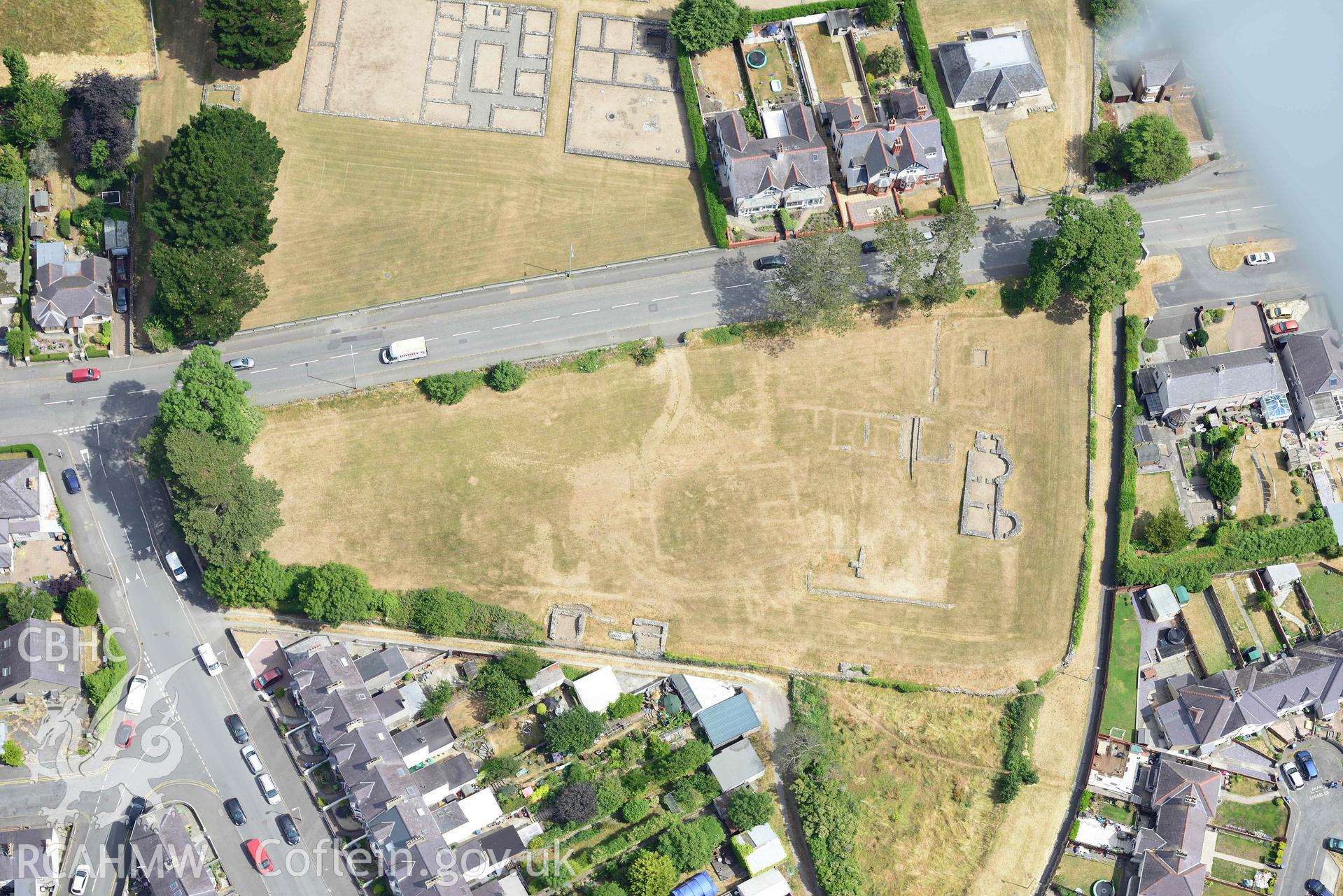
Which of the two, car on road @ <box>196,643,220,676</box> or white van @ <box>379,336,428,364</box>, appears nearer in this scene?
car on road @ <box>196,643,220,676</box>

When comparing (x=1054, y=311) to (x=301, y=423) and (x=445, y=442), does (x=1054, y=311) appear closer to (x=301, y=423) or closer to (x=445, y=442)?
(x=445, y=442)

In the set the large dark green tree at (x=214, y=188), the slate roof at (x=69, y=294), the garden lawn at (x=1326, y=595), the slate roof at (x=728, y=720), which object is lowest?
the slate roof at (x=728, y=720)

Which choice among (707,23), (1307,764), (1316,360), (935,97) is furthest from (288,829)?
(1316,360)

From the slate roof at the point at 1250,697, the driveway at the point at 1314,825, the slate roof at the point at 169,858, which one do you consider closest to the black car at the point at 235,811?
the slate roof at the point at 169,858

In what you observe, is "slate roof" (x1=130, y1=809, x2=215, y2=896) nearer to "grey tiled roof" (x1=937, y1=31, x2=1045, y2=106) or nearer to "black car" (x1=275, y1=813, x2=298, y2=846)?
A: "black car" (x1=275, y1=813, x2=298, y2=846)

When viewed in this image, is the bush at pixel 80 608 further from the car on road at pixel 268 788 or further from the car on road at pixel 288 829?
the car on road at pixel 288 829

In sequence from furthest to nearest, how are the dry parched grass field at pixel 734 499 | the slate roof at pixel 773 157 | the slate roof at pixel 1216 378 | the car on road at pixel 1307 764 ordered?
1. the slate roof at pixel 773 157
2. the slate roof at pixel 1216 378
3. the dry parched grass field at pixel 734 499
4. the car on road at pixel 1307 764

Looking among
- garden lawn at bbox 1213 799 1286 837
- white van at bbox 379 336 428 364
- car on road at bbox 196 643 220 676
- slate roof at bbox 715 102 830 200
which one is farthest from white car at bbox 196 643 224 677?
garden lawn at bbox 1213 799 1286 837
